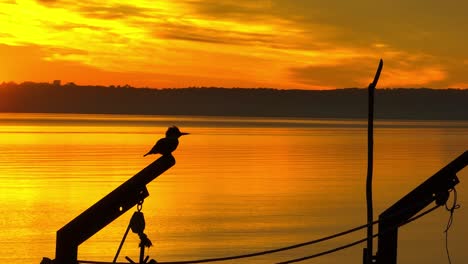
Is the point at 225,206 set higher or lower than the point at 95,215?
higher

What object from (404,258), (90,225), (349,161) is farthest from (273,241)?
(349,161)

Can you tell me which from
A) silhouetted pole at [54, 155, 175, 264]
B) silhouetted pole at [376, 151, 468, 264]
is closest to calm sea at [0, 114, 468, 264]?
silhouetted pole at [376, 151, 468, 264]

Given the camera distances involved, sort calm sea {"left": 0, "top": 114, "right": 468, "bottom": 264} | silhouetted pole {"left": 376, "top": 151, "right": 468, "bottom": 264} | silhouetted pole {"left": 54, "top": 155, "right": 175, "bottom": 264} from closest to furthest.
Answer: silhouetted pole {"left": 54, "top": 155, "right": 175, "bottom": 264}
silhouetted pole {"left": 376, "top": 151, "right": 468, "bottom": 264}
calm sea {"left": 0, "top": 114, "right": 468, "bottom": 264}

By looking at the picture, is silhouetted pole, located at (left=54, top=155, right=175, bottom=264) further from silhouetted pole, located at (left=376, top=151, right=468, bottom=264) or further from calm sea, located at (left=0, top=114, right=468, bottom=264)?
calm sea, located at (left=0, top=114, right=468, bottom=264)

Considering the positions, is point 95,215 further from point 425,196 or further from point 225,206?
point 225,206

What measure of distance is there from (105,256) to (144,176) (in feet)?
53.9

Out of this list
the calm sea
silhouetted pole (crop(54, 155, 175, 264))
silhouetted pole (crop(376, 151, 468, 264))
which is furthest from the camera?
the calm sea

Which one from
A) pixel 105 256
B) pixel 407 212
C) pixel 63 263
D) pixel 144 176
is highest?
pixel 105 256

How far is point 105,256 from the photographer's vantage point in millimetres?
25953

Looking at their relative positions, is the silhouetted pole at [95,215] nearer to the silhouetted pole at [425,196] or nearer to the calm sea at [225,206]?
the silhouetted pole at [425,196]

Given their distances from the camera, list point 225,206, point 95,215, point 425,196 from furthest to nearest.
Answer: point 225,206, point 425,196, point 95,215

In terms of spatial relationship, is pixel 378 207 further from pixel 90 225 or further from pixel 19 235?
pixel 90 225

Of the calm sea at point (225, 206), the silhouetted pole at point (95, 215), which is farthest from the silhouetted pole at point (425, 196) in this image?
the calm sea at point (225, 206)

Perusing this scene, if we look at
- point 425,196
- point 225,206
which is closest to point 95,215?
point 425,196
